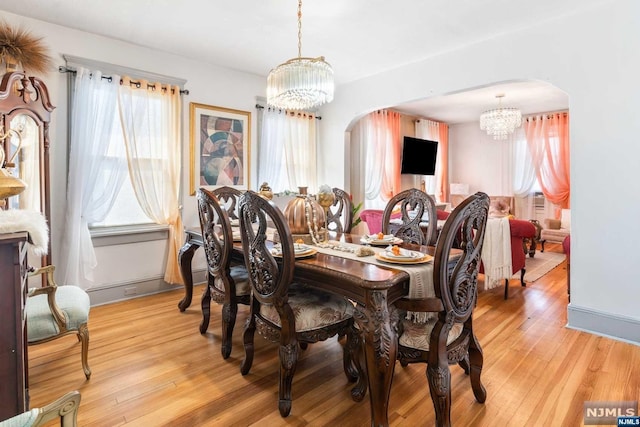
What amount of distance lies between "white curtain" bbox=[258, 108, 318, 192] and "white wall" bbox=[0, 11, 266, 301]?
19 centimetres

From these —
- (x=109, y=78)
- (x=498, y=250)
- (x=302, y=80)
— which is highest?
(x=109, y=78)

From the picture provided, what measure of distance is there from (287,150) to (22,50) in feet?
9.44

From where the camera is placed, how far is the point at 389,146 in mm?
6227

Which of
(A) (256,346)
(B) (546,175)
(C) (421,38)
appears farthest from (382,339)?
(B) (546,175)

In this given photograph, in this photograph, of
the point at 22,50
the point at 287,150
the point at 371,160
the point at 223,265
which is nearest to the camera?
the point at 223,265

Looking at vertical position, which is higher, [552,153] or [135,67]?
[135,67]

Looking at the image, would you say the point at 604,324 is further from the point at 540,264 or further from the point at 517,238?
the point at 540,264

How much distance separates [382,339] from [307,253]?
2.17 feet

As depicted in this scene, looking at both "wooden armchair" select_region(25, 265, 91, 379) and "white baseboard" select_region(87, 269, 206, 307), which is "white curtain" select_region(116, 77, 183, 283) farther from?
"wooden armchair" select_region(25, 265, 91, 379)

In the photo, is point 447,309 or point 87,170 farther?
point 87,170

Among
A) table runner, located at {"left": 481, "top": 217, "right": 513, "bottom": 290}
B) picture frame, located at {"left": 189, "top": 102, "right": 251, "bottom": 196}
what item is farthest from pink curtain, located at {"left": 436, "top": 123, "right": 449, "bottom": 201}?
picture frame, located at {"left": 189, "top": 102, "right": 251, "bottom": 196}

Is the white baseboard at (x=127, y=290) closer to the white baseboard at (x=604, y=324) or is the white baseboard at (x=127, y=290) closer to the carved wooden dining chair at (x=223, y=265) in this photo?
the carved wooden dining chair at (x=223, y=265)

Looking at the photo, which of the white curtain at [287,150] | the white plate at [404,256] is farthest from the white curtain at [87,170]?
the white plate at [404,256]
